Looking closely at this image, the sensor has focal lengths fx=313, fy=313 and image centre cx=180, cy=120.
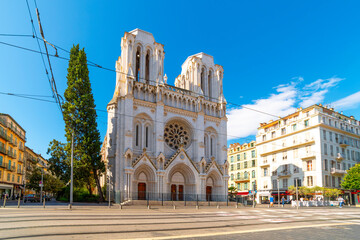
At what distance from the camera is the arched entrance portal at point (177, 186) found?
43875 millimetres

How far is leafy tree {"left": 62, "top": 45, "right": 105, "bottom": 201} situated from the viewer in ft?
120

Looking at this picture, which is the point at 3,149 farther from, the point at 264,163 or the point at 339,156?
the point at 339,156

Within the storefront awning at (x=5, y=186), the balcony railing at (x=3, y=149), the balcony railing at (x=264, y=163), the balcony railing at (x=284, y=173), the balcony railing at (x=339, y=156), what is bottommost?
the storefront awning at (x=5, y=186)

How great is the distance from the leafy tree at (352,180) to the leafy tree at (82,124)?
38863 millimetres

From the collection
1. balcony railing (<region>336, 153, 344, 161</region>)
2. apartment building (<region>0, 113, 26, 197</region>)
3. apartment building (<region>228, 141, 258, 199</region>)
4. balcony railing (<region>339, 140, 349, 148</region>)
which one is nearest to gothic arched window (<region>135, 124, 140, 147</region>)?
apartment building (<region>0, 113, 26, 197</region>)

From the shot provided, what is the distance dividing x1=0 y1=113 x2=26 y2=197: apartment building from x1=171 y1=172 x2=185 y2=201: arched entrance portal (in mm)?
26991

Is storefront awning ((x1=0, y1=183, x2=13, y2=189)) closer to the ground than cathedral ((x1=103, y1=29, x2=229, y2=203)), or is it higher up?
closer to the ground

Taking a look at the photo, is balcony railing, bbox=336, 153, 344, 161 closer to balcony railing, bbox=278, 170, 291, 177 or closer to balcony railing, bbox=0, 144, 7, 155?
balcony railing, bbox=278, 170, 291, 177

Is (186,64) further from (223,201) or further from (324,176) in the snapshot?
(324,176)

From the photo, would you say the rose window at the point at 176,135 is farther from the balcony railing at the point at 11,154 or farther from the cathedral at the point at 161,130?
the balcony railing at the point at 11,154

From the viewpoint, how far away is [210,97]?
5016 centimetres

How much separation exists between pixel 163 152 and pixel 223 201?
12227 mm

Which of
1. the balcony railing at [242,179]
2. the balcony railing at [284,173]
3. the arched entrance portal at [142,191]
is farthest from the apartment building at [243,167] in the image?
the arched entrance portal at [142,191]

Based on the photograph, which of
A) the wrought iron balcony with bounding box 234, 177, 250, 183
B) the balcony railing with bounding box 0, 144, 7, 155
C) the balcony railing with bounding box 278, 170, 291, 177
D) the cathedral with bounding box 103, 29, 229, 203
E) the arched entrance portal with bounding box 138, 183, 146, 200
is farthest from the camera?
the wrought iron balcony with bounding box 234, 177, 250, 183
